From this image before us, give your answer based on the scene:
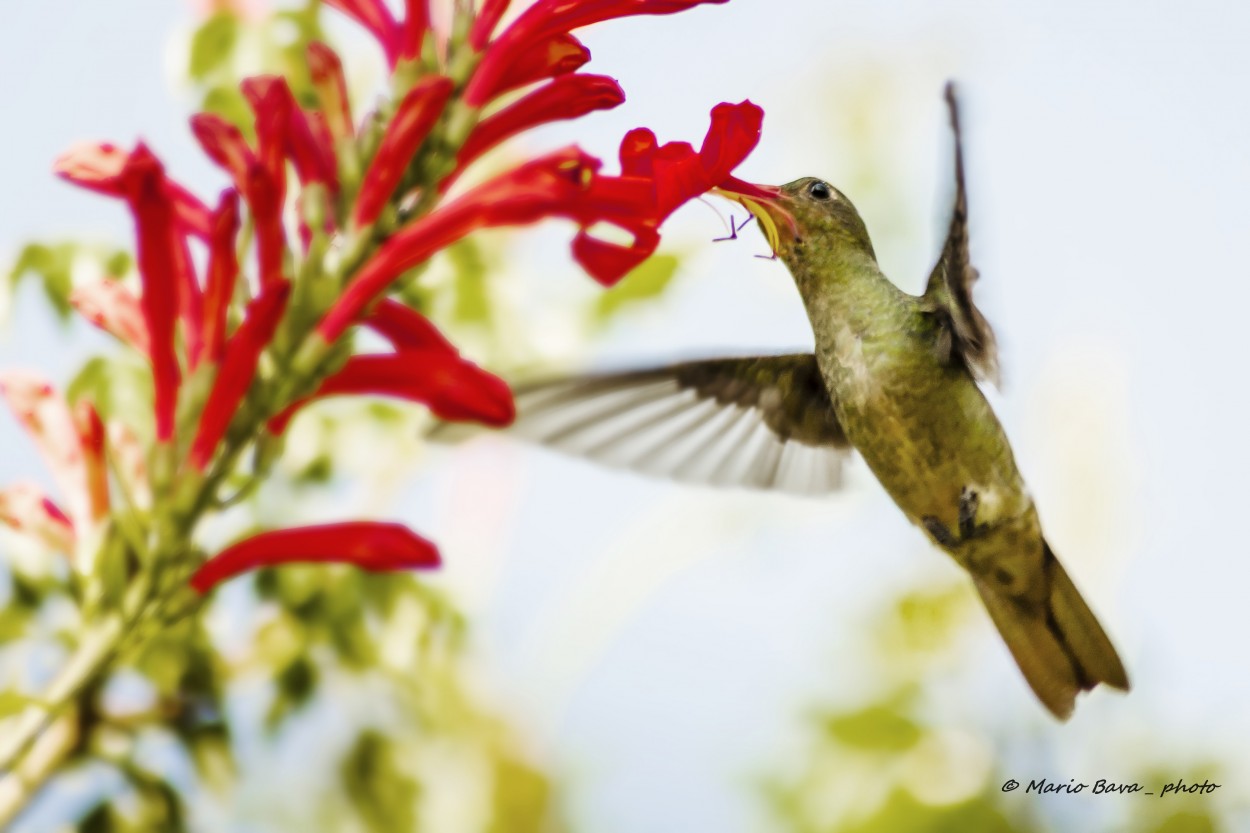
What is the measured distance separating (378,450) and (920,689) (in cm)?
134

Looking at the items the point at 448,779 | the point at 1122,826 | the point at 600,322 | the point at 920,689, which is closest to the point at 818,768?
the point at 920,689

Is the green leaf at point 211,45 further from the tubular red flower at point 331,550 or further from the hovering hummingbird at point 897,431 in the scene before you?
the tubular red flower at point 331,550

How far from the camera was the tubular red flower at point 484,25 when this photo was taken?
1947 mm

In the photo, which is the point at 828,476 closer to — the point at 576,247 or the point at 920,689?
the point at 920,689

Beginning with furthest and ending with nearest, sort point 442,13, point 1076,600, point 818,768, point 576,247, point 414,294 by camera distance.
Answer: point 1076,600
point 818,768
point 414,294
point 442,13
point 576,247

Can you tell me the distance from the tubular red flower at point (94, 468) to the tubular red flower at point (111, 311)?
0.50 feet

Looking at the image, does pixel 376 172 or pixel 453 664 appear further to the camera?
pixel 453 664

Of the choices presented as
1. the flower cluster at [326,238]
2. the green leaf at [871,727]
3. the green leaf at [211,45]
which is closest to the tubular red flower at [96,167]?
the flower cluster at [326,238]

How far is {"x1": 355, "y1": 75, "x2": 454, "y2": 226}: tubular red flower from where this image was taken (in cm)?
178

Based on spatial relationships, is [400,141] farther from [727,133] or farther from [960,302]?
[960,302]

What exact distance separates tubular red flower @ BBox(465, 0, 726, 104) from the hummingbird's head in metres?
1.04

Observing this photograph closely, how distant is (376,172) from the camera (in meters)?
1.82

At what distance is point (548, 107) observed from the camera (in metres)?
2.03

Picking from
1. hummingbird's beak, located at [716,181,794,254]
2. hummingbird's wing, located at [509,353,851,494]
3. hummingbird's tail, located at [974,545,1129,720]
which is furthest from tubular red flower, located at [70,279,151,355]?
hummingbird's tail, located at [974,545,1129,720]
